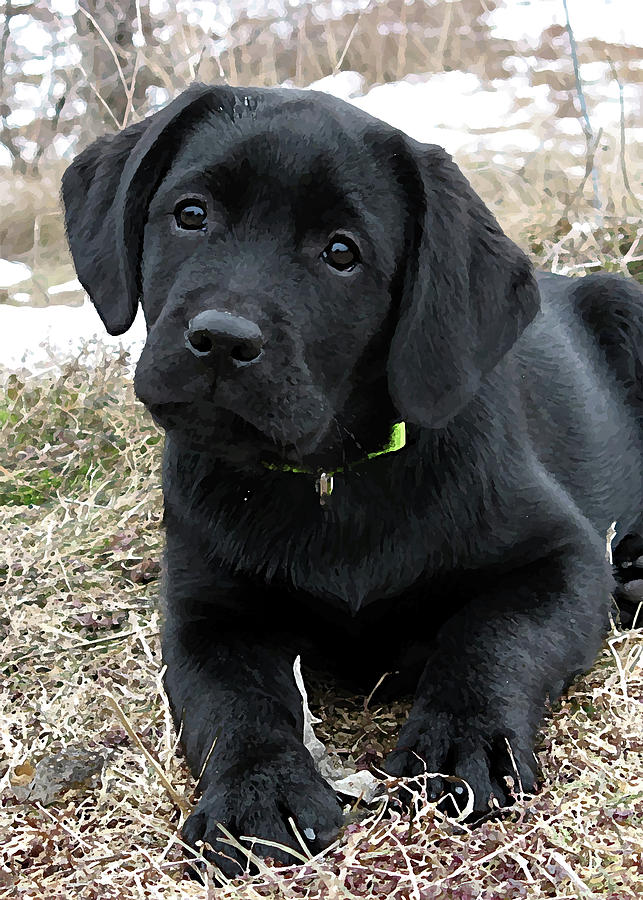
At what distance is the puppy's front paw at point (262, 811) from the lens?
6.22ft

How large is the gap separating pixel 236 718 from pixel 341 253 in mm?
942

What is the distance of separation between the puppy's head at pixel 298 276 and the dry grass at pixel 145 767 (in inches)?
25.9

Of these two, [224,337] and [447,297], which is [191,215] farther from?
[447,297]

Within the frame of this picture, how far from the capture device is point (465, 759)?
2059 mm

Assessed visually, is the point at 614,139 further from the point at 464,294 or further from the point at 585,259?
the point at 464,294

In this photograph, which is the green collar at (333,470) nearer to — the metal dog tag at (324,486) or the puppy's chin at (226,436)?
the metal dog tag at (324,486)

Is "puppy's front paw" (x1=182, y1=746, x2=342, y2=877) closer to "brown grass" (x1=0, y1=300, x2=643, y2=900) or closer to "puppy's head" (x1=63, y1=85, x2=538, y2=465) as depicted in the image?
"brown grass" (x1=0, y1=300, x2=643, y2=900)

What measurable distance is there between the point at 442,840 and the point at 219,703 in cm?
53

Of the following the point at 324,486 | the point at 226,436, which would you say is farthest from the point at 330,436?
the point at 226,436

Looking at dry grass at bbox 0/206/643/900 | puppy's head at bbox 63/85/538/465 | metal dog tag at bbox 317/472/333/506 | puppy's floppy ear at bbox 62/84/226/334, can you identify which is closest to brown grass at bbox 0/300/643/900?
dry grass at bbox 0/206/643/900

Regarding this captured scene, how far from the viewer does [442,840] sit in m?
1.95

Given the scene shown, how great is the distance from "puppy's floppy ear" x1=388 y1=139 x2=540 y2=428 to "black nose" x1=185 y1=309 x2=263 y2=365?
0.41m

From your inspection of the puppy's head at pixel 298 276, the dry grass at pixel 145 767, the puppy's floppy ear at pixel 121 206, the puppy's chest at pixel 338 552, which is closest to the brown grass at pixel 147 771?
the dry grass at pixel 145 767

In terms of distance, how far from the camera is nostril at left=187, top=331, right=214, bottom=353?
203cm
